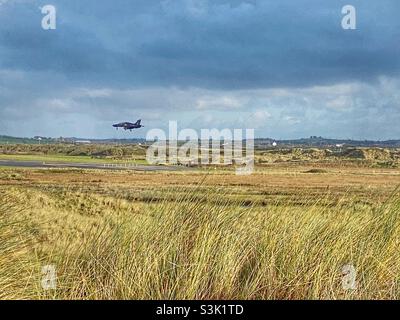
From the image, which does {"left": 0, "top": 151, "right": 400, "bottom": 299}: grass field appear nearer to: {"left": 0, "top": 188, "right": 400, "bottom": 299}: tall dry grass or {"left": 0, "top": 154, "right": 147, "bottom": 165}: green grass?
{"left": 0, "top": 188, "right": 400, "bottom": 299}: tall dry grass

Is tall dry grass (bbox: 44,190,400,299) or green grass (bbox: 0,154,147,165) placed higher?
tall dry grass (bbox: 44,190,400,299)

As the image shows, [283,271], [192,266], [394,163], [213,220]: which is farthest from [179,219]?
[394,163]

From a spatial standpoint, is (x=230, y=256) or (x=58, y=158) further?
(x=58, y=158)

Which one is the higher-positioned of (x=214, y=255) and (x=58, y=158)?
(x=214, y=255)

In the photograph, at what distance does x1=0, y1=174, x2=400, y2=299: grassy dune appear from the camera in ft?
16.3

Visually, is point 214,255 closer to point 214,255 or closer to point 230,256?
point 214,255

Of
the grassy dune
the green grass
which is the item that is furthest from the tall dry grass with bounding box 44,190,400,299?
the green grass

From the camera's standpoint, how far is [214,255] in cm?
536

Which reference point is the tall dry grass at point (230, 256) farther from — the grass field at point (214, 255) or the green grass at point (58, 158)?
the green grass at point (58, 158)

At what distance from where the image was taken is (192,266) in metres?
5.16

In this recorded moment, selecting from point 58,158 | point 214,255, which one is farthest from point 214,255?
point 58,158

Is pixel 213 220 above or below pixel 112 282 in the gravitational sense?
above

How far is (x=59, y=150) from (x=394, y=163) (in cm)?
6545
